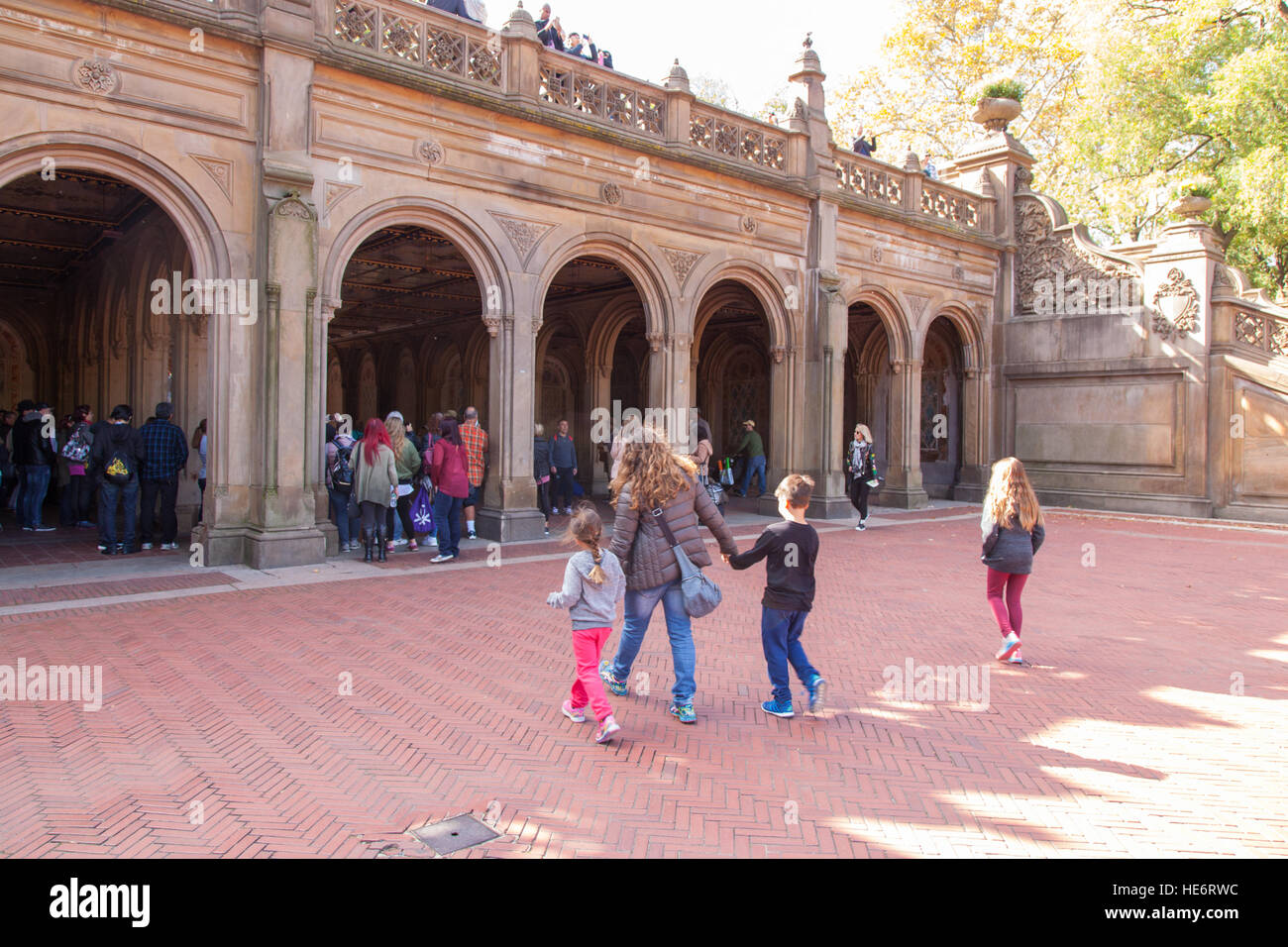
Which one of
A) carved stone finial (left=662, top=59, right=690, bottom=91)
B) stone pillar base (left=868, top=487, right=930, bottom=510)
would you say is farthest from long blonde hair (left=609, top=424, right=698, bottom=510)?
stone pillar base (left=868, top=487, right=930, bottom=510)

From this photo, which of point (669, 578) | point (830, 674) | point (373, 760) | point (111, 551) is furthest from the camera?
point (111, 551)

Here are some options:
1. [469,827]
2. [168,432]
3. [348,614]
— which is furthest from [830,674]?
[168,432]

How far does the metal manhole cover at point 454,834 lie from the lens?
3.77 metres

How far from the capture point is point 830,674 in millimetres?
6602

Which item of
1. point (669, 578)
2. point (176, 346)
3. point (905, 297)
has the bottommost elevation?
point (669, 578)

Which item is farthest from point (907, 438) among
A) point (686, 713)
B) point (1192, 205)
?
point (686, 713)

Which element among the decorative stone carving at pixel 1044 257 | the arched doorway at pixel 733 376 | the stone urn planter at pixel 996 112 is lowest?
the arched doorway at pixel 733 376

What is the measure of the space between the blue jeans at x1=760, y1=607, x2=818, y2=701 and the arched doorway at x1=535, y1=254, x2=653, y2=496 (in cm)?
1290

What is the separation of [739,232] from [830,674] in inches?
467

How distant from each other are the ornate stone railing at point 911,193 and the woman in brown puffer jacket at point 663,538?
14.6m

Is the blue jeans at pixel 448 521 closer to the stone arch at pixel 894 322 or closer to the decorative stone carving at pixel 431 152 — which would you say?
the decorative stone carving at pixel 431 152

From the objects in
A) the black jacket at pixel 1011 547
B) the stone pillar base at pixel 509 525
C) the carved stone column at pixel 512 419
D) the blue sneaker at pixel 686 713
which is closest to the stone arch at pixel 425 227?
the carved stone column at pixel 512 419

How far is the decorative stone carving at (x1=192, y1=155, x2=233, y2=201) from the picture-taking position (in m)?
10.6

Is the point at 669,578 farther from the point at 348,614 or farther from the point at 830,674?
the point at 348,614
